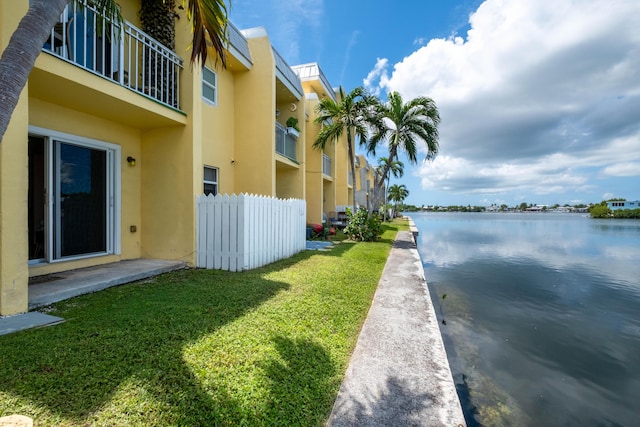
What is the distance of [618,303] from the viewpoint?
8.30 m

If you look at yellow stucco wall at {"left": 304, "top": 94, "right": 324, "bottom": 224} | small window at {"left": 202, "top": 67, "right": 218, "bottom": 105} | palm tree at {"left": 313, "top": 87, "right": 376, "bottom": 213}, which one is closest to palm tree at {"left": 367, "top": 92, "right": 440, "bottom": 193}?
palm tree at {"left": 313, "top": 87, "right": 376, "bottom": 213}

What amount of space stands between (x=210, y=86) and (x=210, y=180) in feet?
10.3

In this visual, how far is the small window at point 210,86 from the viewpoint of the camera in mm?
9499

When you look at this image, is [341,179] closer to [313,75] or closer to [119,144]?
[313,75]

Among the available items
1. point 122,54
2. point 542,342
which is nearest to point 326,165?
point 122,54

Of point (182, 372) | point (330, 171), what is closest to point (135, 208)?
point (182, 372)

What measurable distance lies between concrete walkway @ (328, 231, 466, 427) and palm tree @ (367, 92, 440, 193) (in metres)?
11.6

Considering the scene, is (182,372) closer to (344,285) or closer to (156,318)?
(156,318)

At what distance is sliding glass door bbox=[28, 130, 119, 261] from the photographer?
19.5 ft

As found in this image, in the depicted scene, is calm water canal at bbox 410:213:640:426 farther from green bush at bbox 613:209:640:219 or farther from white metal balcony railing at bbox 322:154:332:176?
green bush at bbox 613:209:640:219

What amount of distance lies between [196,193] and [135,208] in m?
1.78

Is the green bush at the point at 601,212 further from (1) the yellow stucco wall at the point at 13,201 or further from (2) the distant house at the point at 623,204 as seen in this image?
(1) the yellow stucco wall at the point at 13,201

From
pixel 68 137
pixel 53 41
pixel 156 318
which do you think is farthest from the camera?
pixel 68 137

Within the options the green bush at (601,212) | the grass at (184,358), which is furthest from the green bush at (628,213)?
the grass at (184,358)
